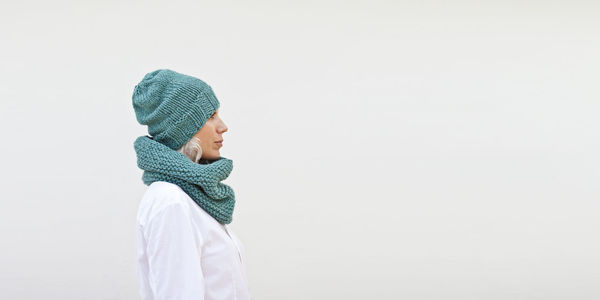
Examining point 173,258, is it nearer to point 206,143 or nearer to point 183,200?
point 183,200

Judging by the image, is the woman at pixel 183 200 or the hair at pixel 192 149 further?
the hair at pixel 192 149

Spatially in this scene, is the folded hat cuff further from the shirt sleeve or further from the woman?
the shirt sleeve

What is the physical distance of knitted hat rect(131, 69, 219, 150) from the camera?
5.00 ft

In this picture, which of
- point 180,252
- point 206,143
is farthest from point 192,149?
point 180,252

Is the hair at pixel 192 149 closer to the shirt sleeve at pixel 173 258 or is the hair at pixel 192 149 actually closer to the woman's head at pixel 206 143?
the woman's head at pixel 206 143

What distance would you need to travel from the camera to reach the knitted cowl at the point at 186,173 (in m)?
1.48

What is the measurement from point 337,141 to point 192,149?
1.91 metres

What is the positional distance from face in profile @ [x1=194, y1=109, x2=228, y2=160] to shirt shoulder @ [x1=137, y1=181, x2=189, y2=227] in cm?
17

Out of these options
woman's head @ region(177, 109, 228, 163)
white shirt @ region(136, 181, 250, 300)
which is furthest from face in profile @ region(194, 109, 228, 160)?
white shirt @ region(136, 181, 250, 300)

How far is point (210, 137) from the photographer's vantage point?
159 centimetres

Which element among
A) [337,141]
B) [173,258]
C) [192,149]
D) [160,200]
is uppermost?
[337,141]

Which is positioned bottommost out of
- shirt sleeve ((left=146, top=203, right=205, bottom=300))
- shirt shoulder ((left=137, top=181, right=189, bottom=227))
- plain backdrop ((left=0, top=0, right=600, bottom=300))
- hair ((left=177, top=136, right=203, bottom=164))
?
shirt sleeve ((left=146, top=203, right=205, bottom=300))

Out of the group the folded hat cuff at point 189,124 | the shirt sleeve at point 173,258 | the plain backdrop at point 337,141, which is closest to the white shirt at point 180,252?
the shirt sleeve at point 173,258

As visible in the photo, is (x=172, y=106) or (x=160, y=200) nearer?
(x=160, y=200)
